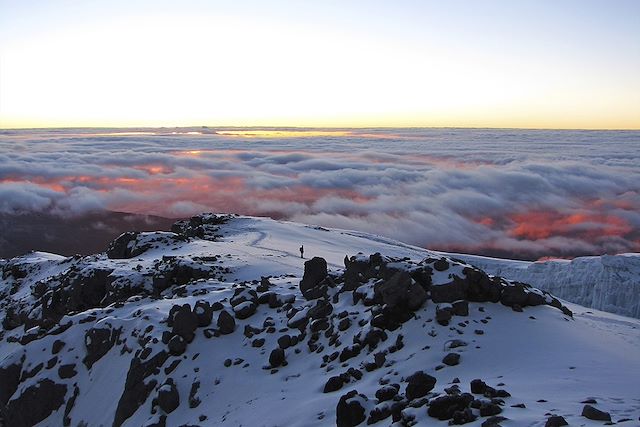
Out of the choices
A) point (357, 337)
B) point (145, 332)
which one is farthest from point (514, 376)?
point (145, 332)

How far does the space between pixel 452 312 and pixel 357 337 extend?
4416mm

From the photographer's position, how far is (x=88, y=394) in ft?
96.9

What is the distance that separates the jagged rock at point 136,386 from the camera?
85.6 ft

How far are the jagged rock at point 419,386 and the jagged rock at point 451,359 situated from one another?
3.37 meters

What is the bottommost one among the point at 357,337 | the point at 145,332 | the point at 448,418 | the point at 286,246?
the point at 286,246

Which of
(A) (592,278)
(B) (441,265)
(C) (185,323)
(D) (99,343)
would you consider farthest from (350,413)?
(A) (592,278)

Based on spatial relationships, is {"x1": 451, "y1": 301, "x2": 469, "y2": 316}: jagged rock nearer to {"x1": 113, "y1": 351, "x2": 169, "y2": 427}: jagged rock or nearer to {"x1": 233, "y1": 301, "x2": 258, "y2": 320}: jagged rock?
{"x1": 233, "y1": 301, "x2": 258, "y2": 320}: jagged rock

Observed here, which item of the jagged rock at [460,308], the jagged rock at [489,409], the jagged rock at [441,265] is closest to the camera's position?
the jagged rock at [489,409]

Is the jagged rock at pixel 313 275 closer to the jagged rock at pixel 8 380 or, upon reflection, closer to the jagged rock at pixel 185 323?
the jagged rock at pixel 185 323

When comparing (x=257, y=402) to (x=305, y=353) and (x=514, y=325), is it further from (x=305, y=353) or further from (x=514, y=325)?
(x=514, y=325)

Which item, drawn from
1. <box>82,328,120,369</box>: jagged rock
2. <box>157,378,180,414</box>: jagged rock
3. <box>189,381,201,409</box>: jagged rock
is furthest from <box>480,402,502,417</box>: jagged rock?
<box>82,328,120,369</box>: jagged rock

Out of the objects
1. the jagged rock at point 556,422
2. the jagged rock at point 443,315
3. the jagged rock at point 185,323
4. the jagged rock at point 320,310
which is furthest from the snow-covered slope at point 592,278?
the jagged rock at point 556,422

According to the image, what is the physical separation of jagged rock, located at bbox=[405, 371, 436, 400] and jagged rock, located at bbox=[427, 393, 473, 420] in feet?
5.95

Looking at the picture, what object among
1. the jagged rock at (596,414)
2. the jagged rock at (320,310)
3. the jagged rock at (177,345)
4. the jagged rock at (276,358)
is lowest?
the jagged rock at (177,345)
